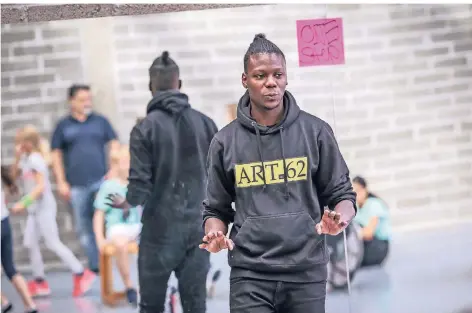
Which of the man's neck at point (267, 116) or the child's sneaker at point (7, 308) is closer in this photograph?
the man's neck at point (267, 116)

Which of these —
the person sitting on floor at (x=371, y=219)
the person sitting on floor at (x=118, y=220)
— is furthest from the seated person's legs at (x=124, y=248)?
the person sitting on floor at (x=371, y=219)

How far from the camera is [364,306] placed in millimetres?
4594

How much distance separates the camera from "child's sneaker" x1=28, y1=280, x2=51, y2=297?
15.1ft

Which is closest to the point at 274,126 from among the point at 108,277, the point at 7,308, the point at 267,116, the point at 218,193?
the point at 267,116

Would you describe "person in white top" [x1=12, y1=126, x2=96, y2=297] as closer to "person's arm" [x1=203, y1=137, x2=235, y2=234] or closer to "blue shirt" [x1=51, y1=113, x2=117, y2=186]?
"blue shirt" [x1=51, y1=113, x2=117, y2=186]

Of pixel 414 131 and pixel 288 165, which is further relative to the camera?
pixel 414 131

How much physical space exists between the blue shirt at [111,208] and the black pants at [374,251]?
1.17m

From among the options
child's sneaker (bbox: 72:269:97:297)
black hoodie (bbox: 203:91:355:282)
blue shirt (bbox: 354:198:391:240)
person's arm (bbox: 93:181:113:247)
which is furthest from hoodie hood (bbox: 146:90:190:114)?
black hoodie (bbox: 203:91:355:282)

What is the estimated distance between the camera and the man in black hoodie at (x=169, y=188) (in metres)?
4.43

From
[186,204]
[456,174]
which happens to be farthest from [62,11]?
[456,174]

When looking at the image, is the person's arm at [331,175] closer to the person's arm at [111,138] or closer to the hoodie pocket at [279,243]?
the hoodie pocket at [279,243]

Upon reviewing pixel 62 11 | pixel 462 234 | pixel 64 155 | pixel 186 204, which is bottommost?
pixel 462 234

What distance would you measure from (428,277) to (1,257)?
2.19 meters

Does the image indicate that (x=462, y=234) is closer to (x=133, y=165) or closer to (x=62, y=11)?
(x=133, y=165)
